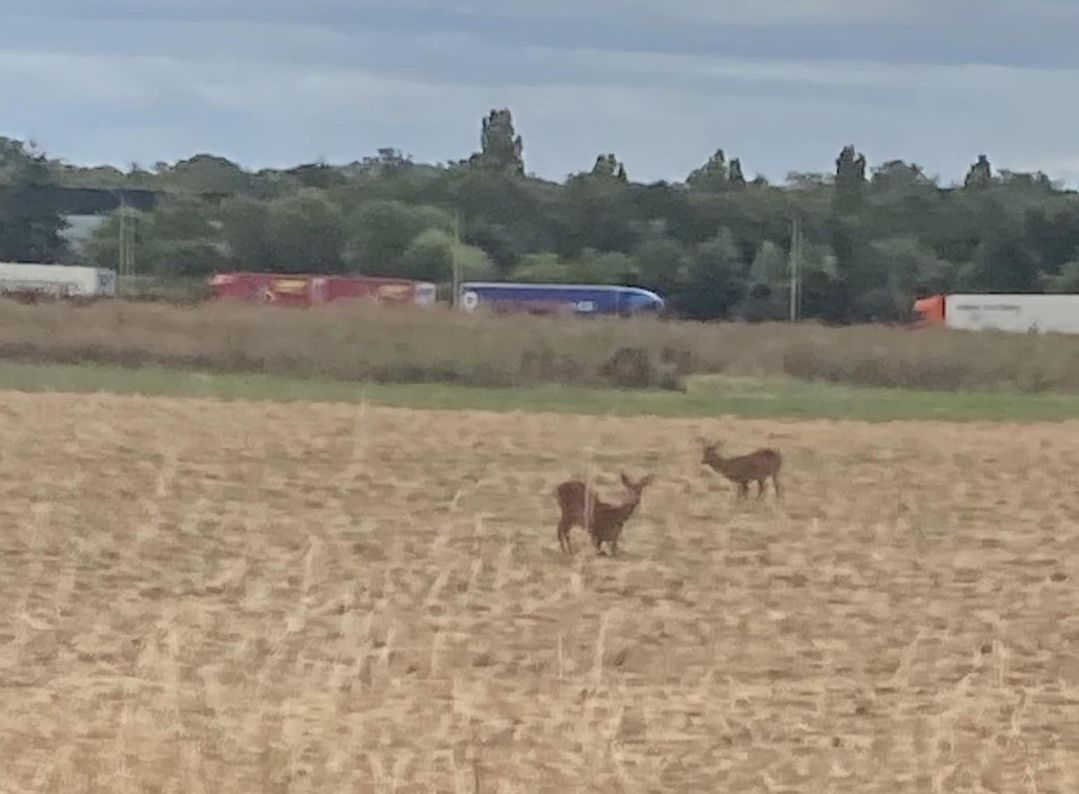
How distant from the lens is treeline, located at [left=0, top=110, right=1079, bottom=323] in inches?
1806

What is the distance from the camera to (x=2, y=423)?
56.1 ft

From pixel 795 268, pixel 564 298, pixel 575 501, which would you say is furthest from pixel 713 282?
pixel 575 501

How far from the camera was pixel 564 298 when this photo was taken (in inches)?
1698

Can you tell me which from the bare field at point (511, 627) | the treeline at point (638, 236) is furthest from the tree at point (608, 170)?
the bare field at point (511, 627)

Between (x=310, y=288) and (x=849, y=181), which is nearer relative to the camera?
(x=310, y=288)

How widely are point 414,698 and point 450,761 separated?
971 millimetres

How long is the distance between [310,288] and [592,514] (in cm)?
3373

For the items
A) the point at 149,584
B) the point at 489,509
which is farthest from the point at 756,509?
the point at 149,584

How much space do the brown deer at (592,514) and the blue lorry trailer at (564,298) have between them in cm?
2846

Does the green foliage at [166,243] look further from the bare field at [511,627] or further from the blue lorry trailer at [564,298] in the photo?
the bare field at [511,627]

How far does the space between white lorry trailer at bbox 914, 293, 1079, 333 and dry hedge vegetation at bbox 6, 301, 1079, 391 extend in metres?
9.22

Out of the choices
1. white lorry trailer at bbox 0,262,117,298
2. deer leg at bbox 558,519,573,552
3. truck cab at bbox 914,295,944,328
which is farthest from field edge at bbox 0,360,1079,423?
white lorry trailer at bbox 0,262,117,298

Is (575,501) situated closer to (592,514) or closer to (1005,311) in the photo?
(592,514)

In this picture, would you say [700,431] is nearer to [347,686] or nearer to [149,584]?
[149,584]
